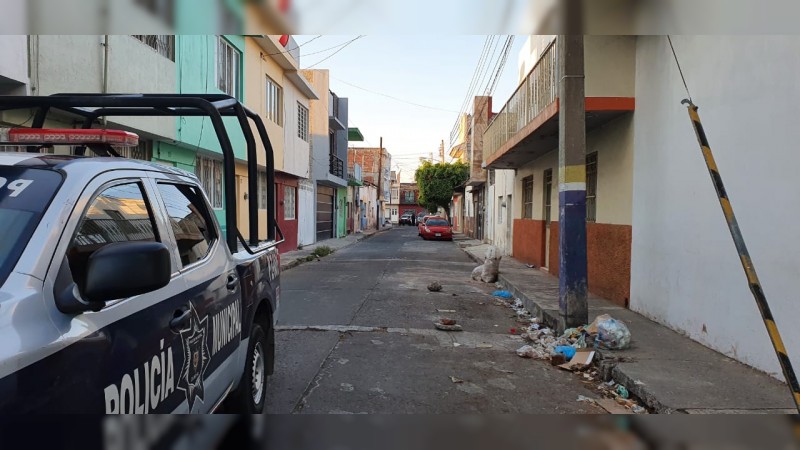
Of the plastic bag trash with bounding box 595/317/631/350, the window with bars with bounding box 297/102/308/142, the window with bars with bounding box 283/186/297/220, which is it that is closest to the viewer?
the plastic bag trash with bounding box 595/317/631/350

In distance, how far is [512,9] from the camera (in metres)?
2.21

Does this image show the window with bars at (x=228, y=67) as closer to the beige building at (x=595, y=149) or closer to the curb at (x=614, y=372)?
the beige building at (x=595, y=149)

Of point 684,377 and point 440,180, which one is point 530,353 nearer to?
point 684,377

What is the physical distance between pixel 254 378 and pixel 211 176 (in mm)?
10732

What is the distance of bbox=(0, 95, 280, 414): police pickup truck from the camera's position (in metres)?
1.58

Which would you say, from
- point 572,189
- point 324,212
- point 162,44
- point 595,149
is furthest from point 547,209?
point 324,212

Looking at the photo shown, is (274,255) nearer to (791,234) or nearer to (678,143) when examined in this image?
(791,234)

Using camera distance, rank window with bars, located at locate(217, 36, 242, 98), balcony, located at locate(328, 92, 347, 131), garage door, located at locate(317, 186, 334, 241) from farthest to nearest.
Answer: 1. balcony, located at locate(328, 92, 347, 131)
2. garage door, located at locate(317, 186, 334, 241)
3. window with bars, located at locate(217, 36, 242, 98)

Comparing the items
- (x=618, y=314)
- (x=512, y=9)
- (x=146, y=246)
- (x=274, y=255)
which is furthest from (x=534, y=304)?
(x=146, y=246)

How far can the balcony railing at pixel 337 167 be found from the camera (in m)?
27.6

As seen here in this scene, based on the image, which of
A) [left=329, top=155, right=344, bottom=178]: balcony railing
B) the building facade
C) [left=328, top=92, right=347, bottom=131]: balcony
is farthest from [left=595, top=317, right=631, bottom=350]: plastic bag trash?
[left=328, top=92, right=347, bottom=131]: balcony

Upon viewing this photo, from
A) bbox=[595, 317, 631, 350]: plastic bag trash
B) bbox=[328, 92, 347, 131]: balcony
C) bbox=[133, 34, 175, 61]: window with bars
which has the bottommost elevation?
bbox=[595, 317, 631, 350]: plastic bag trash

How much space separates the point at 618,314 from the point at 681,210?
78.0 inches

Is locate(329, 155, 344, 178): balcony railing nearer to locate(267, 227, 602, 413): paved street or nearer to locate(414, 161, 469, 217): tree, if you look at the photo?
locate(414, 161, 469, 217): tree
